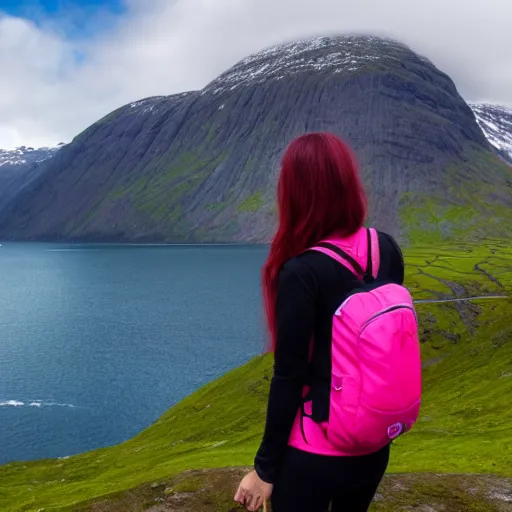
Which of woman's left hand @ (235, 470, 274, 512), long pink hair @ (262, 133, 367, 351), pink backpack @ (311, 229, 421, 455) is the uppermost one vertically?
long pink hair @ (262, 133, 367, 351)

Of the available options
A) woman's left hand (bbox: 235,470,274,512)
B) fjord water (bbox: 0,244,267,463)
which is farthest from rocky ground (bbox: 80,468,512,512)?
fjord water (bbox: 0,244,267,463)

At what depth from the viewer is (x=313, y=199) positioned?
A: 5.61 metres

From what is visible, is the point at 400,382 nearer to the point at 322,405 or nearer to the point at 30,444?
the point at 322,405

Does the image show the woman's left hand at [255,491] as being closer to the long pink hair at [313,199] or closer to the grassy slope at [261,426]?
the long pink hair at [313,199]

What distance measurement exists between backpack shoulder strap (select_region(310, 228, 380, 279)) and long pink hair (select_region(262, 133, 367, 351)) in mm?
276

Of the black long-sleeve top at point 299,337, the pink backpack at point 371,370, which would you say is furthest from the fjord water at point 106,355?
the pink backpack at point 371,370

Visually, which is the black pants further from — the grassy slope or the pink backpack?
the grassy slope

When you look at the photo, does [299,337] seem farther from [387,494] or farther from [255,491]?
[387,494]

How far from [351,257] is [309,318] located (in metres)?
0.82

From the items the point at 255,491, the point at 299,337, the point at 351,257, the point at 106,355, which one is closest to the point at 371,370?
the point at 299,337

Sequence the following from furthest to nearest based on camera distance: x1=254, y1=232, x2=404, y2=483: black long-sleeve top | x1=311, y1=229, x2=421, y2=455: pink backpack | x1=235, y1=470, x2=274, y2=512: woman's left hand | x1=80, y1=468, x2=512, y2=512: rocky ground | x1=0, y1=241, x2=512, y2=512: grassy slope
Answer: x1=0, y1=241, x2=512, y2=512: grassy slope, x1=80, y1=468, x2=512, y2=512: rocky ground, x1=235, y1=470, x2=274, y2=512: woman's left hand, x1=254, y1=232, x2=404, y2=483: black long-sleeve top, x1=311, y1=229, x2=421, y2=455: pink backpack

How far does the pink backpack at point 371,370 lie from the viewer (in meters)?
4.88

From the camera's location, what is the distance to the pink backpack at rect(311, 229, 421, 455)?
4.88 metres

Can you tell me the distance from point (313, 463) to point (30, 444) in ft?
211
